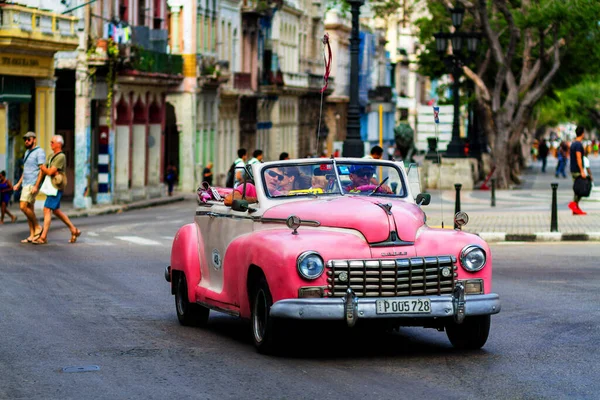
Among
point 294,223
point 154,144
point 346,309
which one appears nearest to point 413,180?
point 294,223

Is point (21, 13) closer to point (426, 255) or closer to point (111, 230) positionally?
point (111, 230)

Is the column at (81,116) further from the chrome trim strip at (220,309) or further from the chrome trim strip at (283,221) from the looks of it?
the chrome trim strip at (283,221)

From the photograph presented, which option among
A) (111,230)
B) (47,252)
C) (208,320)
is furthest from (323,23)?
(208,320)

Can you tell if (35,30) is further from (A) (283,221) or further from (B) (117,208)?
(A) (283,221)

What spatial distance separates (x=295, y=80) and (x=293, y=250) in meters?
72.9

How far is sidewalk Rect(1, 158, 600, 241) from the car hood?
15.5 ft

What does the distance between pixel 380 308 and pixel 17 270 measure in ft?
31.7

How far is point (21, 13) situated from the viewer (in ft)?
133

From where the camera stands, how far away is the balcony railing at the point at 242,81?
7000cm

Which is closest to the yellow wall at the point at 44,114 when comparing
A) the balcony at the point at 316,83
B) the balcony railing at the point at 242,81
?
the balcony railing at the point at 242,81

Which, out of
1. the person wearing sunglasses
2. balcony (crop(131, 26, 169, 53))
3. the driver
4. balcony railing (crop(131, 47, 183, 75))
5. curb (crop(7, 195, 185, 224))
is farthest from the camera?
balcony (crop(131, 26, 169, 53))

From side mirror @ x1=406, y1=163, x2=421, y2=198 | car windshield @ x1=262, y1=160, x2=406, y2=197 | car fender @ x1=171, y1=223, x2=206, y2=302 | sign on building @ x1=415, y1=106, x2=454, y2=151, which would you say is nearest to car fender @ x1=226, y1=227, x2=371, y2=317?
car windshield @ x1=262, y1=160, x2=406, y2=197

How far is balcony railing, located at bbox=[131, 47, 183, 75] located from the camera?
1940 inches

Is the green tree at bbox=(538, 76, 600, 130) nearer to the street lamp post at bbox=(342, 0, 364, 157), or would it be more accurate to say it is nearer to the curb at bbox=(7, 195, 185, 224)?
the curb at bbox=(7, 195, 185, 224)
